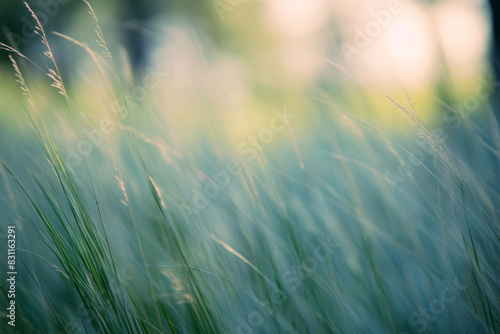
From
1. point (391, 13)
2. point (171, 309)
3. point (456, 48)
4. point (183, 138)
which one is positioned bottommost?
point (171, 309)

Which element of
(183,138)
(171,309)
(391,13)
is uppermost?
(391,13)

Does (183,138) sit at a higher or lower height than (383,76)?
lower

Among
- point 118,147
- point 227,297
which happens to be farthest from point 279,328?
point 118,147

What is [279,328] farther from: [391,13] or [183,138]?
[391,13]

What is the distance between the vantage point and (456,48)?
4.71 ft

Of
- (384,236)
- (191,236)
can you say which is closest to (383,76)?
(384,236)

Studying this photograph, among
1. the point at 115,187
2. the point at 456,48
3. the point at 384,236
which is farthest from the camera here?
the point at 456,48

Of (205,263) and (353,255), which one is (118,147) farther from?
(353,255)

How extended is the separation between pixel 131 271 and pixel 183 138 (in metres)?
0.69

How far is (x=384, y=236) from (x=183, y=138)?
3.05 ft

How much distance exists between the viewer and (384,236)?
90cm

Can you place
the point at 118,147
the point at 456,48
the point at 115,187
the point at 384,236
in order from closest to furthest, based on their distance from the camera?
the point at 384,236 < the point at 115,187 < the point at 456,48 < the point at 118,147

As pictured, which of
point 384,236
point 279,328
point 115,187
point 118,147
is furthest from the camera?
point 118,147

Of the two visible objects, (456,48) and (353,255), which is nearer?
(353,255)
